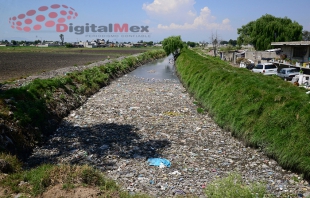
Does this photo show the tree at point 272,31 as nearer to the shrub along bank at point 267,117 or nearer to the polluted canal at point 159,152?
the shrub along bank at point 267,117

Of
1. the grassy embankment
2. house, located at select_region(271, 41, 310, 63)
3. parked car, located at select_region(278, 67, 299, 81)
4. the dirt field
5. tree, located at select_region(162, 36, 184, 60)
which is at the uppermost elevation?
tree, located at select_region(162, 36, 184, 60)

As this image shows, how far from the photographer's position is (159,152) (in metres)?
8.10

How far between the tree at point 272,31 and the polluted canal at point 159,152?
43.4 metres

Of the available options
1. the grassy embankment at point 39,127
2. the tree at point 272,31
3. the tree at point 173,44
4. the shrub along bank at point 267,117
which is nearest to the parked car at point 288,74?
the shrub along bank at point 267,117

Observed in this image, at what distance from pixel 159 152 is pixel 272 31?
4967 centimetres

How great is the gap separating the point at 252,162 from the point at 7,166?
6.72m

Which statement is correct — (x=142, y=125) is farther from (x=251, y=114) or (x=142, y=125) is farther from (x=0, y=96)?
(x=0, y=96)

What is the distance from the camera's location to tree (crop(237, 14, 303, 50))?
47906mm

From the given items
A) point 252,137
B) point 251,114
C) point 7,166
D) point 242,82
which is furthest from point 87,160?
point 242,82

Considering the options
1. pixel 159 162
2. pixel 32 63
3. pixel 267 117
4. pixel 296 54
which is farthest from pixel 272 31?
pixel 159 162

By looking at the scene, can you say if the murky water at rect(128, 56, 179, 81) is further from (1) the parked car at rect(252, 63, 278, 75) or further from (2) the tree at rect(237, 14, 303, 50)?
(2) the tree at rect(237, 14, 303, 50)

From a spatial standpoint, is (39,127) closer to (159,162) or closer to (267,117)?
(159,162)

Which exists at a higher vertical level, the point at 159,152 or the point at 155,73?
the point at 155,73

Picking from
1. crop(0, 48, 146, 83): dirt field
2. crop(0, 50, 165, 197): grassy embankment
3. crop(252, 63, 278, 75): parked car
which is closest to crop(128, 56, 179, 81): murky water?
crop(0, 48, 146, 83): dirt field
